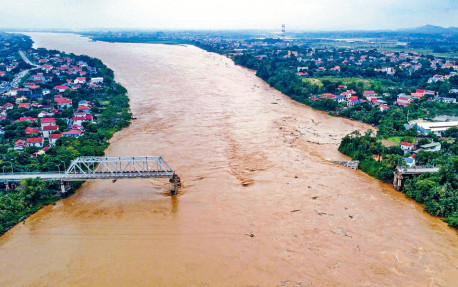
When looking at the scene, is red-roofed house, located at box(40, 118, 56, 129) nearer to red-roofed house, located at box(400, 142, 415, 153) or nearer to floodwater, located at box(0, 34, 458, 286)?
floodwater, located at box(0, 34, 458, 286)

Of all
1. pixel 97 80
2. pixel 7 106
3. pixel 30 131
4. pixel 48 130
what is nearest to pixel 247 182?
pixel 48 130

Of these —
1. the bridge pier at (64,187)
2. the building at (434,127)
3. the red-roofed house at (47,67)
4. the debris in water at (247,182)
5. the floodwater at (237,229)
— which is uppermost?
the red-roofed house at (47,67)

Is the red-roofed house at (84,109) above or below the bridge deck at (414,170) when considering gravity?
above

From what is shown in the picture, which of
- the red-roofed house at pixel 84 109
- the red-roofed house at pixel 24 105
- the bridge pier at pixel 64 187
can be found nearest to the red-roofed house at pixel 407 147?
the bridge pier at pixel 64 187

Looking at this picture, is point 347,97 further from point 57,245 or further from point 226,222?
point 57,245

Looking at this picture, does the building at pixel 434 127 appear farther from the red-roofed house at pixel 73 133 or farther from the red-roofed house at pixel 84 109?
the red-roofed house at pixel 84 109

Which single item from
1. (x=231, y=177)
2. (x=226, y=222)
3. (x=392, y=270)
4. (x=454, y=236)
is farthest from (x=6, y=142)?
(x=454, y=236)

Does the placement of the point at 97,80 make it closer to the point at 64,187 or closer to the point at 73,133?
the point at 73,133
